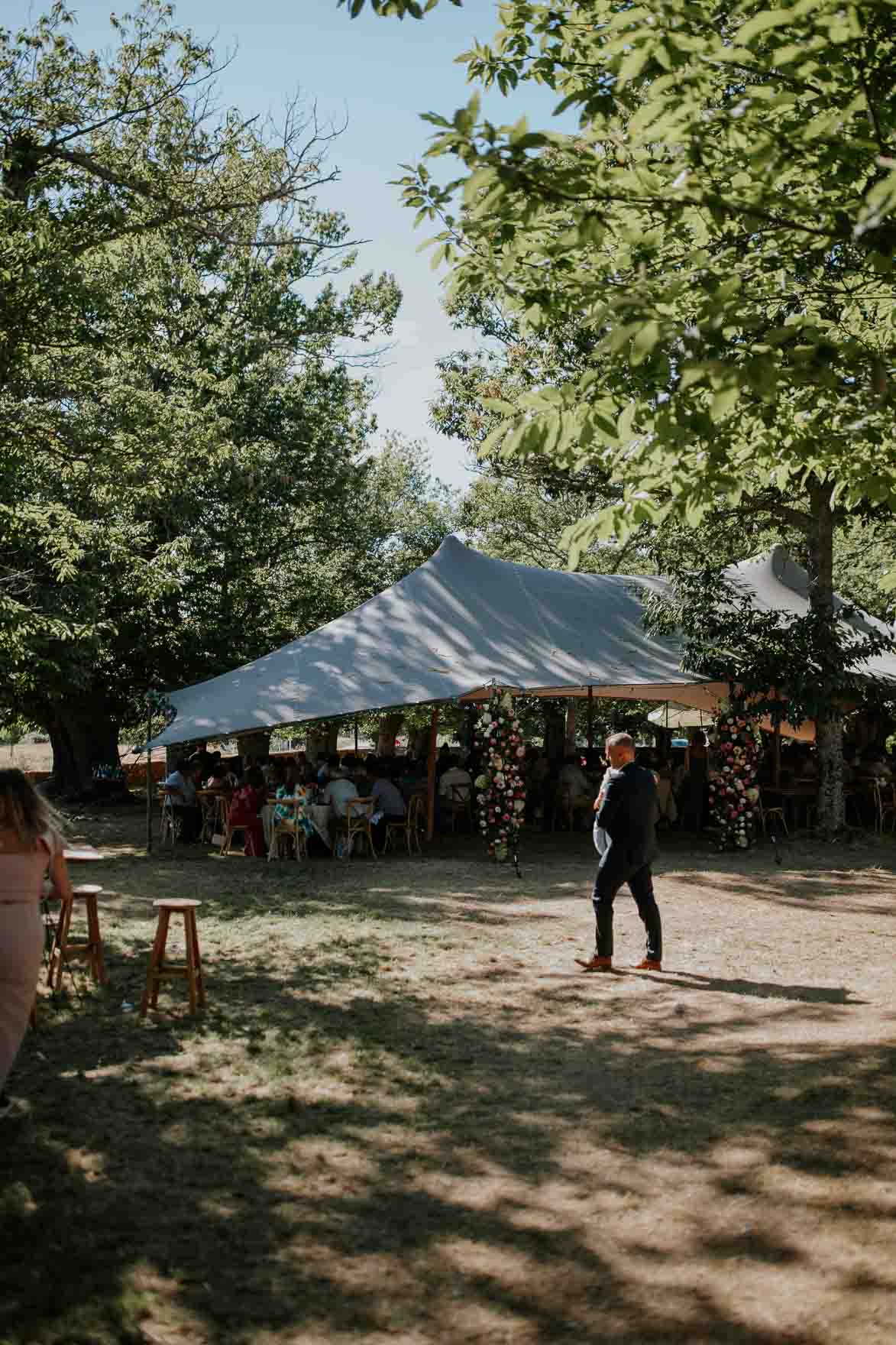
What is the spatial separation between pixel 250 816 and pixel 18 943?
393 inches

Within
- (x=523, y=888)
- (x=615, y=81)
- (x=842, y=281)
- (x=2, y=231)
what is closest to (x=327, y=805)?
(x=523, y=888)

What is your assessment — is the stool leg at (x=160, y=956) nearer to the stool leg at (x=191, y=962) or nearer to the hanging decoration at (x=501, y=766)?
the stool leg at (x=191, y=962)

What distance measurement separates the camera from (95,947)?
752 cm

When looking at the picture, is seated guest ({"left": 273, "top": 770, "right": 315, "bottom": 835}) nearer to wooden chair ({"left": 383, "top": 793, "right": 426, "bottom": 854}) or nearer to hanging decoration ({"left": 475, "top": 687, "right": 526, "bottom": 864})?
wooden chair ({"left": 383, "top": 793, "right": 426, "bottom": 854})

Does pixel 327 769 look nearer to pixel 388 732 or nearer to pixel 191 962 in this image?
pixel 191 962

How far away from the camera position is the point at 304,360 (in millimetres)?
24125

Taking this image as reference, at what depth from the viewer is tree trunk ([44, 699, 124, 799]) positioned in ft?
81.3

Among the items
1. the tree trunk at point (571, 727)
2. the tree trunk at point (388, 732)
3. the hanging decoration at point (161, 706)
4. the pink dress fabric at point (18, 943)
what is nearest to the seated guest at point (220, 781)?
the hanging decoration at point (161, 706)

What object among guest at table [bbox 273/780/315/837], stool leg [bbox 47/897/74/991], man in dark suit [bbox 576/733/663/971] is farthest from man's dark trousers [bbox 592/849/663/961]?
guest at table [bbox 273/780/315/837]

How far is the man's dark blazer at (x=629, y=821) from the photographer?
25.1ft

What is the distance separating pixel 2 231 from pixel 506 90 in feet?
15.8

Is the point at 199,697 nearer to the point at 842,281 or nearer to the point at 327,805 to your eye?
the point at 327,805

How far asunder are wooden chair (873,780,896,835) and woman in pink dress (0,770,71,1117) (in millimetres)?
13227

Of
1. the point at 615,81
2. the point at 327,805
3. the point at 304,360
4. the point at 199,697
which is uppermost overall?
the point at 304,360
